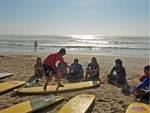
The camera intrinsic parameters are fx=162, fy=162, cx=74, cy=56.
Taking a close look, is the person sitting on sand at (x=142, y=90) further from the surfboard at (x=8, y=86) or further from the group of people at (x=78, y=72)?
the surfboard at (x=8, y=86)

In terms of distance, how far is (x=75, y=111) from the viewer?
12.1 ft

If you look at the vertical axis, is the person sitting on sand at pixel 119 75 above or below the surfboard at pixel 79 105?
above

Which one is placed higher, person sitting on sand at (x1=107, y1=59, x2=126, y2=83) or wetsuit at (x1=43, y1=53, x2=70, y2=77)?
wetsuit at (x1=43, y1=53, x2=70, y2=77)

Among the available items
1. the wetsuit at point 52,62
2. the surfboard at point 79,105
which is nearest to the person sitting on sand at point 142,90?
the surfboard at point 79,105

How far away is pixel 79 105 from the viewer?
4.04 metres

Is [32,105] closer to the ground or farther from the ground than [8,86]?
closer to the ground

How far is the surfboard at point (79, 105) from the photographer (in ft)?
12.3

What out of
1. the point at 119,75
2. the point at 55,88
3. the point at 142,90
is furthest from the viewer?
the point at 119,75

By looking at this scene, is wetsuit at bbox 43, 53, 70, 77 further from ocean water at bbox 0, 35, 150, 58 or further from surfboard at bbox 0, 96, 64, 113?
ocean water at bbox 0, 35, 150, 58

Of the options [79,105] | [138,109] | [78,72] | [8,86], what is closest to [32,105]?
[79,105]

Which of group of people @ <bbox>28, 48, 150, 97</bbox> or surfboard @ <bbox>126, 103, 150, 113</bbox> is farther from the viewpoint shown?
group of people @ <bbox>28, 48, 150, 97</bbox>

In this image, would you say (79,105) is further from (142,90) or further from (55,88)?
(142,90)

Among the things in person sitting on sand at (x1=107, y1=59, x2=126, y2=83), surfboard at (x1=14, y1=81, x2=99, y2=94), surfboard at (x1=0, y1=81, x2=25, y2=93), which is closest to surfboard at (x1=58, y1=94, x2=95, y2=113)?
surfboard at (x1=14, y1=81, x2=99, y2=94)

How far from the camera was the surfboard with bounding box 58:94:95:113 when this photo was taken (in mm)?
3746
